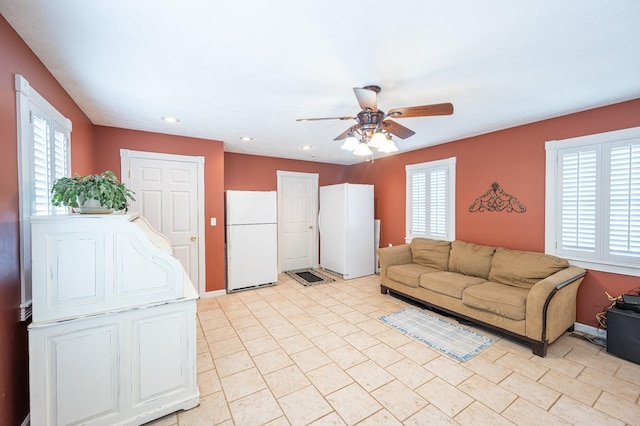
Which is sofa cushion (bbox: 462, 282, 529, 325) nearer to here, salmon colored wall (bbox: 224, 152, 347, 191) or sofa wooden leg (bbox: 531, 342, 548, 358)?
sofa wooden leg (bbox: 531, 342, 548, 358)

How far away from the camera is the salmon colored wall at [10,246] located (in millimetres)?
1480

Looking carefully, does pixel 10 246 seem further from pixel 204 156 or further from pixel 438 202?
pixel 438 202

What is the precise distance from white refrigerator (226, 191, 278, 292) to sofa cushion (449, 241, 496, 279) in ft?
9.59

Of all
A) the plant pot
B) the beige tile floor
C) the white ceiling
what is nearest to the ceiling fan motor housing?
the white ceiling

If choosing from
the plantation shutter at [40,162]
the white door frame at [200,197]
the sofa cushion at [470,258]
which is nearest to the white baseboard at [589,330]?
the sofa cushion at [470,258]

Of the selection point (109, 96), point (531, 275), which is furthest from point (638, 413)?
point (109, 96)

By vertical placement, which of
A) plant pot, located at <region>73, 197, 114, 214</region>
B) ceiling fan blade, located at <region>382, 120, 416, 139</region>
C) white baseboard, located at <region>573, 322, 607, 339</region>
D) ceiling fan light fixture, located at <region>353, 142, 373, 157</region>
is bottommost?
white baseboard, located at <region>573, 322, 607, 339</region>

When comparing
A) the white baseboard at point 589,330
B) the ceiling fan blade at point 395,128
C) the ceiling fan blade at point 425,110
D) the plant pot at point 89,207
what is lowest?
the white baseboard at point 589,330

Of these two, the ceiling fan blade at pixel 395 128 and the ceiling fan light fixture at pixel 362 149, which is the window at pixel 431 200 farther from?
the ceiling fan light fixture at pixel 362 149

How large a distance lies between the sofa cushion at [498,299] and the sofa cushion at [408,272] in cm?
70

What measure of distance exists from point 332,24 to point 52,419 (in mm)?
2827

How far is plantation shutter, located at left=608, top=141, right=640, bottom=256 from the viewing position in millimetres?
2594

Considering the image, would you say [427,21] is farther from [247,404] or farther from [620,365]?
[620,365]

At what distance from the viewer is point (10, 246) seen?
1.57 meters
